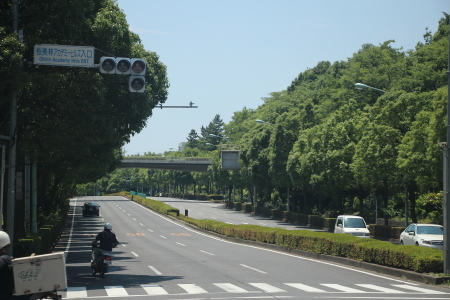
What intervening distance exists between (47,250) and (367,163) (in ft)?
75.9

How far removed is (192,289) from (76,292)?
9.43ft

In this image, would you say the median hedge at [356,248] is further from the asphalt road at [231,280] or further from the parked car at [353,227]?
the parked car at [353,227]

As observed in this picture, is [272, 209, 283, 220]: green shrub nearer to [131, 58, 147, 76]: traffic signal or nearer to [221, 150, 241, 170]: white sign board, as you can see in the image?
[221, 150, 241, 170]: white sign board

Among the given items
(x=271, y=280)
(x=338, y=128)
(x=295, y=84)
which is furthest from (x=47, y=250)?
(x=295, y=84)

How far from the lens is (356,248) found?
919 inches

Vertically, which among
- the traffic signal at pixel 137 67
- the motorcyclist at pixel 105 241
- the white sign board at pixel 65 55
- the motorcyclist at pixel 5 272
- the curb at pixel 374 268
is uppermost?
the white sign board at pixel 65 55

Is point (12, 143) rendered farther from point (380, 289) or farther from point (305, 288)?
point (380, 289)

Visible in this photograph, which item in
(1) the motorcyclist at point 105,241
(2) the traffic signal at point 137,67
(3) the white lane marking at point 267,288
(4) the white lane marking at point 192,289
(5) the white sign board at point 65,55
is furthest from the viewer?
(1) the motorcyclist at point 105,241

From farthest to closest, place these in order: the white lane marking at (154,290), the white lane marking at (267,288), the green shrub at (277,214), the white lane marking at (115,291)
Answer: the green shrub at (277,214) → the white lane marking at (267,288) → the white lane marking at (154,290) → the white lane marking at (115,291)

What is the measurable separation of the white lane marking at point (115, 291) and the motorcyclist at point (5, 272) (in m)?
7.32

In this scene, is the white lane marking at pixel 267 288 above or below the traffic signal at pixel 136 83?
below

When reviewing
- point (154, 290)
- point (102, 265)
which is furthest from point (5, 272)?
point (102, 265)

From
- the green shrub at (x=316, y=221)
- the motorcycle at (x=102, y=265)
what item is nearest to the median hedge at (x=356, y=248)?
the motorcycle at (x=102, y=265)

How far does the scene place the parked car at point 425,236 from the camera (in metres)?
28.5
